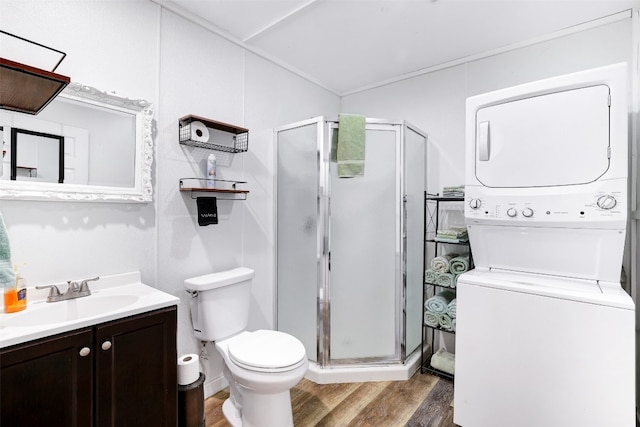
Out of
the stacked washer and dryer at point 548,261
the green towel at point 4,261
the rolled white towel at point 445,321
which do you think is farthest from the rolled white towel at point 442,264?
the green towel at point 4,261

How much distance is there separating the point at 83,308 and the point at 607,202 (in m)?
2.47

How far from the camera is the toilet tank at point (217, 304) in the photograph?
1.84m

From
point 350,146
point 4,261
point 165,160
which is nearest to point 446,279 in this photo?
point 350,146

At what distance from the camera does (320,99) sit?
300 cm

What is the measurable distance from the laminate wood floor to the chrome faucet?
1031mm


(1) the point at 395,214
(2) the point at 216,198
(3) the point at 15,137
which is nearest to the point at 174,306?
(2) the point at 216,198

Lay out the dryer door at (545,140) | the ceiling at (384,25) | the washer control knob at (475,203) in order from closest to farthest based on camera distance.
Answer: the dryer door at (545,140) → the washer control knob at (475,203) → the ceiling at (384,25)

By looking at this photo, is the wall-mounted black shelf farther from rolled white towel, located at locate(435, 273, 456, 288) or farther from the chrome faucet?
rolled white towel, located at locate(435, 273, 456, 288)

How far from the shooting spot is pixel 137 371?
1.32m

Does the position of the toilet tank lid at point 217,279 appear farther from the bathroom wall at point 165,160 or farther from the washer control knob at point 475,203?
the washer control knob at point 475,203

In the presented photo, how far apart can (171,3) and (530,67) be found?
2.45 meters

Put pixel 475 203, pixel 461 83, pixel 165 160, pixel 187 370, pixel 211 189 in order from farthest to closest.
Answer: pixel 461 83
pixel 211 189
pixel 165 160
pixel 475 203
pixel 187 370

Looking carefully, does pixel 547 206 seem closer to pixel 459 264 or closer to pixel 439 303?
pixel 459 264

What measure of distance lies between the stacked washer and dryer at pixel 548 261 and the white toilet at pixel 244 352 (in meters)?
0.93
